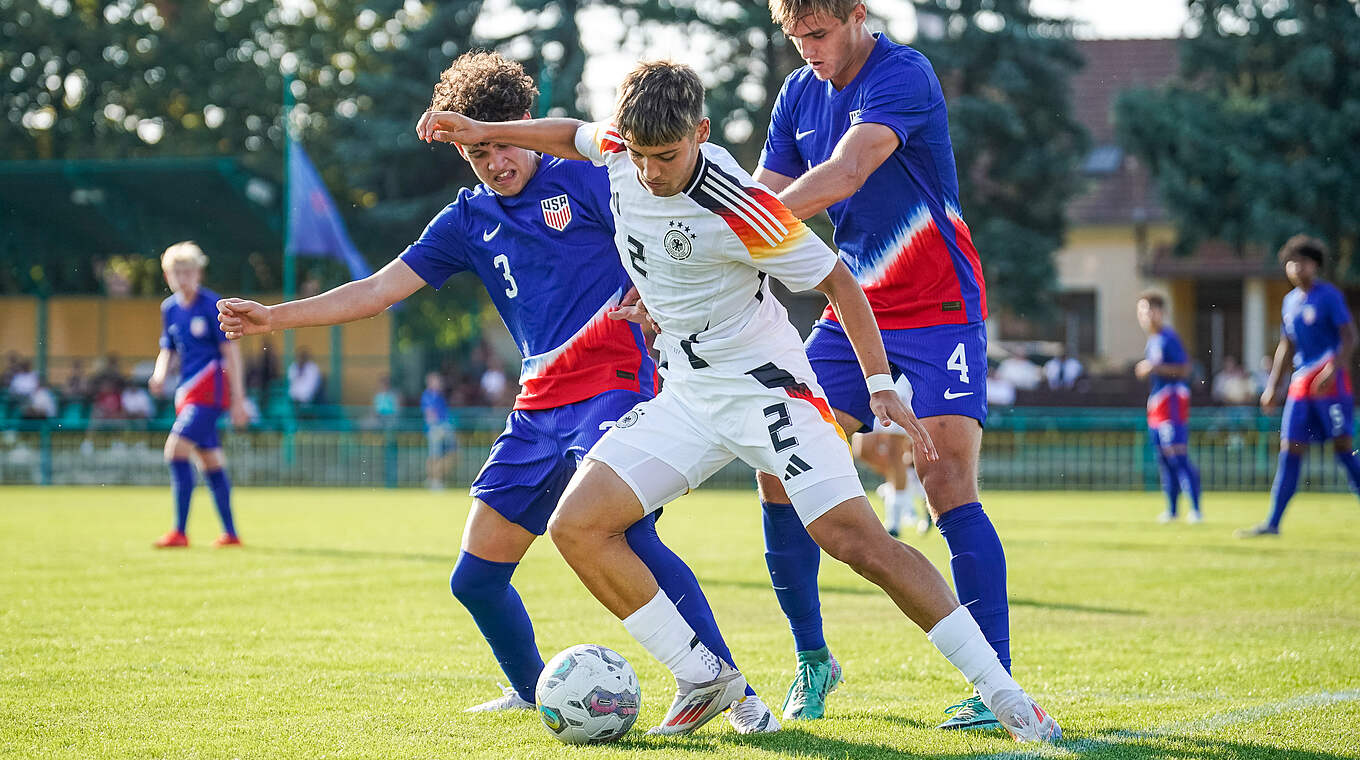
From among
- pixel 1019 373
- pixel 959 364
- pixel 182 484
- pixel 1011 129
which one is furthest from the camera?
pixel 1011 129

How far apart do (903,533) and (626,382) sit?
8.70m

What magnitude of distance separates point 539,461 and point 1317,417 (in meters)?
9.54

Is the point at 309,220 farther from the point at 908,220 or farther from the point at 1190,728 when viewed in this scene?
the point at 1190,728

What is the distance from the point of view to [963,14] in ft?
99.0

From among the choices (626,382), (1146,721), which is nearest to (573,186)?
(626,382)

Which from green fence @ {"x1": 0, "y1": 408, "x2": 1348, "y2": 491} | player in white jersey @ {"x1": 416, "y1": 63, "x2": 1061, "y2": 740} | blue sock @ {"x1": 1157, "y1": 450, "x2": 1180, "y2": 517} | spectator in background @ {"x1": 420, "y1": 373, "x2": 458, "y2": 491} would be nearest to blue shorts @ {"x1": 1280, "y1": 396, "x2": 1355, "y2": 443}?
blue sock @ {"x1": 1157, "y1": 450, "x2": 1180, "y2": 517}

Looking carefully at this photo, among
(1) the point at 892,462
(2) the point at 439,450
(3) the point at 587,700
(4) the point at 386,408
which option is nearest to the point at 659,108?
(3) the point at 587,700

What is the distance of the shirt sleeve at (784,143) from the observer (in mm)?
5387

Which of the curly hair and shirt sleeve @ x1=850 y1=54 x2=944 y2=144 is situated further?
the curly hair

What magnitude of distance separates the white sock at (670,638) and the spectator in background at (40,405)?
863 inches

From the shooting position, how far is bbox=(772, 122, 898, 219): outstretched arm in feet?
15.0

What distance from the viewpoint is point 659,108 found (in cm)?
416

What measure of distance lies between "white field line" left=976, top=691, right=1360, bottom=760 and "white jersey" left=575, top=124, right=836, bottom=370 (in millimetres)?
1508

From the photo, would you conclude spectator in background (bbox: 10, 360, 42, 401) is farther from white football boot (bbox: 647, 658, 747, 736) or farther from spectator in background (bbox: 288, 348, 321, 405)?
white football boot (bbox: 647, 658, 747, 736)
